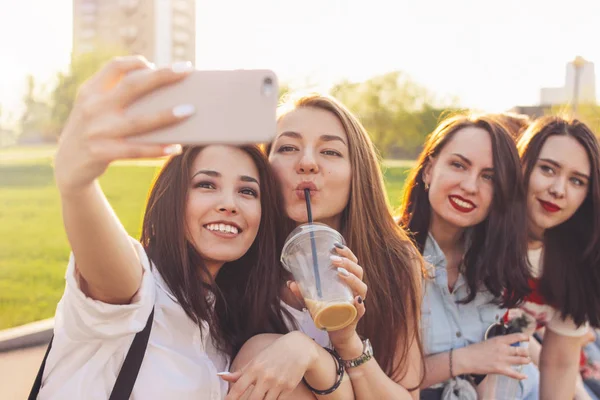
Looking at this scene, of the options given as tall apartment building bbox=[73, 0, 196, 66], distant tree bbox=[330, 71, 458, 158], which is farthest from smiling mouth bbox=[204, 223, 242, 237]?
distant tree bbox=[330, 71, 458, 158]

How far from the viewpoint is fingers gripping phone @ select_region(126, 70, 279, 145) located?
125 centimetres

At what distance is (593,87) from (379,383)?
97.8 feet

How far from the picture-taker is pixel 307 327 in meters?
Answer: 2.66

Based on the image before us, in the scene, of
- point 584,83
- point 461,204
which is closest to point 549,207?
point 461,204

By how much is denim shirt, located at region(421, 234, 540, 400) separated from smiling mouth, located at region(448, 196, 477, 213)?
24 cm

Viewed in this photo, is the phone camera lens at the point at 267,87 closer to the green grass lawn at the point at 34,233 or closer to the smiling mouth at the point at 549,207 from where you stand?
the green grass lawn at the point at 34,233

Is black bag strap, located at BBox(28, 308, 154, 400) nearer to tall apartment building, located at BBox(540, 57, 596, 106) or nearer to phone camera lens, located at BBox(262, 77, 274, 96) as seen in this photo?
phone camera lens, located at BBox(262, 77, 274, 96)

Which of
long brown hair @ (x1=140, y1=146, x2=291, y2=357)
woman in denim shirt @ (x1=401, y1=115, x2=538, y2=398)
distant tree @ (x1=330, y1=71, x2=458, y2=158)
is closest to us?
long brown hair @ (x1=140, y1=146, x2=291, y2=357)

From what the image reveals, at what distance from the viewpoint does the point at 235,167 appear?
7.83ft

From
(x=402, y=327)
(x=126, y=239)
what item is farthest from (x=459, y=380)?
(x=126, y=239)

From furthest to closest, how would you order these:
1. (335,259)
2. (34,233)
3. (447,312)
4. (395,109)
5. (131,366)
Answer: (395,109), (34,233), (447,312), (335,259), (131,366)

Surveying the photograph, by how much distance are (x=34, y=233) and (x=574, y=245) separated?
41.3ft

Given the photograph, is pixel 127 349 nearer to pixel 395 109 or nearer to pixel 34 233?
pixel 34 233

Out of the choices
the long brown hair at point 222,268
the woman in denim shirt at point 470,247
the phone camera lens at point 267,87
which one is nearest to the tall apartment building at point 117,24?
the woman in denim shirt at point 470,247
